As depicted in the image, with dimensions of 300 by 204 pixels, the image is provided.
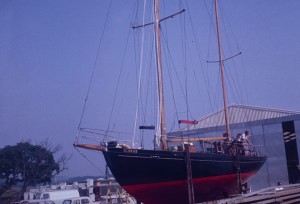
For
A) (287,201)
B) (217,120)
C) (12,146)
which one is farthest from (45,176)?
(287,201)

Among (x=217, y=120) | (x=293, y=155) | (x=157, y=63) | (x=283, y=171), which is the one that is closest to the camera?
(x=157, y=63)

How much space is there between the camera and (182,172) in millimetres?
12438

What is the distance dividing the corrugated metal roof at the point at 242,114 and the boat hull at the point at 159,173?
41.4 ft

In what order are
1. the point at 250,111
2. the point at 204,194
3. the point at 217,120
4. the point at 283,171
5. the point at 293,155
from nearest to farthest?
1. the point at 204,194
2. the point at 283,171
3. the point at 293,155
4. the point at 250,111
5. the point at 217,120

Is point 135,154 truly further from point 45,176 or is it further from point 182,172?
point 45,176

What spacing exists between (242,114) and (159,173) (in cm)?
1635

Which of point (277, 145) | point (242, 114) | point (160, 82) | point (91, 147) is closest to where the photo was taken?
point (91, 147)

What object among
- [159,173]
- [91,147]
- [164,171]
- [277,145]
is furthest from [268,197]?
[277,145]

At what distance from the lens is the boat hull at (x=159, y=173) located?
38.8 ft

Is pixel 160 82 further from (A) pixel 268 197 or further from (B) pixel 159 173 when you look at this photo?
(A) pixel 268 197

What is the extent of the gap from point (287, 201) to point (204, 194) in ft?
13.5

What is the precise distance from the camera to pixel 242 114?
2619cm

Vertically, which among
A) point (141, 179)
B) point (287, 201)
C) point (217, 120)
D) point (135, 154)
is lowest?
point (287, 201)

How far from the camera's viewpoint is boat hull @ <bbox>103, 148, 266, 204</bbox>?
11812mm
